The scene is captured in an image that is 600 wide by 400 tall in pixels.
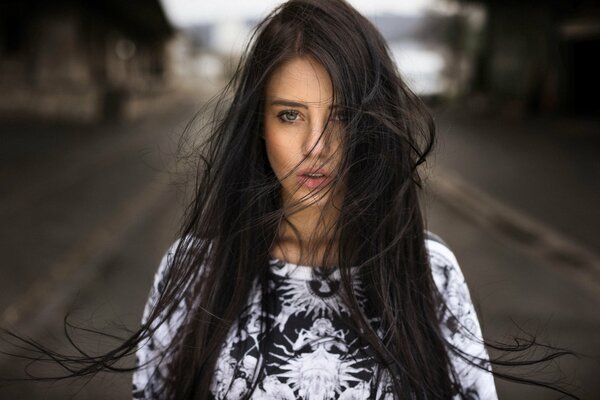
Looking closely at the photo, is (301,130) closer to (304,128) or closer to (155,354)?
(304,128)

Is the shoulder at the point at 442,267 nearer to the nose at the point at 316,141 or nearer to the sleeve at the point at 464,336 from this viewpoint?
the sleeve at the point at 464,336

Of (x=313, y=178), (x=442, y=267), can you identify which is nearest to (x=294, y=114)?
(x=313, y=178)

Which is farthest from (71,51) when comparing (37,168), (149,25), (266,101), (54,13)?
(266,101)

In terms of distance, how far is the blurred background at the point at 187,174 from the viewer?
148 inches

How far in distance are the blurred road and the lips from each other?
1.33 feet

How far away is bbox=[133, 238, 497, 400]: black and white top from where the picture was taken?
57.0 inches

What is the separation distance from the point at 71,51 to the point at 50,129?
3.02 meters

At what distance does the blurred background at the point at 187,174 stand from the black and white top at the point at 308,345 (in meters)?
0.15

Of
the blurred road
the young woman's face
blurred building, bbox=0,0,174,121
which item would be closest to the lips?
the young woman's face

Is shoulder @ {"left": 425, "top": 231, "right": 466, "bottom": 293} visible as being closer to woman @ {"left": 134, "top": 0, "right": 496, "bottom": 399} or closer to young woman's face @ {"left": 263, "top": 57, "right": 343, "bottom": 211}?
woman @ {"left": 134, "top": 0, "right": 496, "bottom": 399}

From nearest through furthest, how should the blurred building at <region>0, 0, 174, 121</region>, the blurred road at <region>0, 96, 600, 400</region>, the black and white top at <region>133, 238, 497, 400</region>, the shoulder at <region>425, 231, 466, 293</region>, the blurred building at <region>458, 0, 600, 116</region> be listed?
the black and white top at <region>133, 238, 497, 400</region>
the shoulder at <region>425, 231, 466, 293</region>
the blurred road at <region>0, 96, 600, 400</region>
the blurred building at <region>0, 0, 174, 121</region>
the blurred building at <region>458, 0, 600, 116</region>

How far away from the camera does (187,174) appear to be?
1.82 meters

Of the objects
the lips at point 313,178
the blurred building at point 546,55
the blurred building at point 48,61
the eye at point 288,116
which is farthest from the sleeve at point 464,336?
the blurred building at point 546,55

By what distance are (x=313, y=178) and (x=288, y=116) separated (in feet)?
0.50
